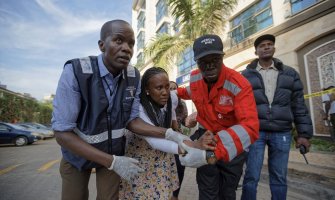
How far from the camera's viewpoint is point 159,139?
1924mm

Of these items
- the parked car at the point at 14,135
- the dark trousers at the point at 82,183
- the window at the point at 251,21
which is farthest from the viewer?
the parked car at the point at 14,135

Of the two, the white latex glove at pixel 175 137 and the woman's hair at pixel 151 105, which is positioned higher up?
the woman's hair at pixel 151 105

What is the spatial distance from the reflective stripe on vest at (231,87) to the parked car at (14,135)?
47.8ft

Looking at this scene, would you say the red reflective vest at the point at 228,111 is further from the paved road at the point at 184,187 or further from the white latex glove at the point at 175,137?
the paved road at the point at 184,187

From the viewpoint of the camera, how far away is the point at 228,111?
76.9 inches

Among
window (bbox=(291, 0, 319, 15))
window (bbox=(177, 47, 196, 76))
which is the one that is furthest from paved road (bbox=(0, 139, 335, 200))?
window (bbox=(177, 47, 196, 76))

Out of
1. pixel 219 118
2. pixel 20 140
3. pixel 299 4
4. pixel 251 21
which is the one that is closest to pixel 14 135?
pixel 20 140

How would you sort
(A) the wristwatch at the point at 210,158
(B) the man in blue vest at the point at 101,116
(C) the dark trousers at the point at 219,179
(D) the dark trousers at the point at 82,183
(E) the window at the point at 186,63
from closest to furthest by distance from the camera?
1. (B) the man in blue vest at the point at 101,116
2. (A) the wristwatch at the point at 210,158
3. (D) the dark trousers at the point at 82,183
4. (C) the dark trousers at the point at 219,179
5. (E) the window at the point at 186,63

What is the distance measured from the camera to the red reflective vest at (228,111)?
5.59 ft

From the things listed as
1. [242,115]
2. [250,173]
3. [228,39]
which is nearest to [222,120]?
[242,115]

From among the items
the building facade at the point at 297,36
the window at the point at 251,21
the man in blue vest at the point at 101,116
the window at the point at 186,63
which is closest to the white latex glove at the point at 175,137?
the man in blue vest at the point at 101,116

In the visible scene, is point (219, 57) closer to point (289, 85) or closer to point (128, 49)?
point (128, 49)

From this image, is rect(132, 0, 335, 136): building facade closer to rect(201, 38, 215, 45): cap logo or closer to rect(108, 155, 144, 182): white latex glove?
rect(201, 38, 215, 45): cap logo

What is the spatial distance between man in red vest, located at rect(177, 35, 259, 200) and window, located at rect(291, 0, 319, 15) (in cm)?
835
